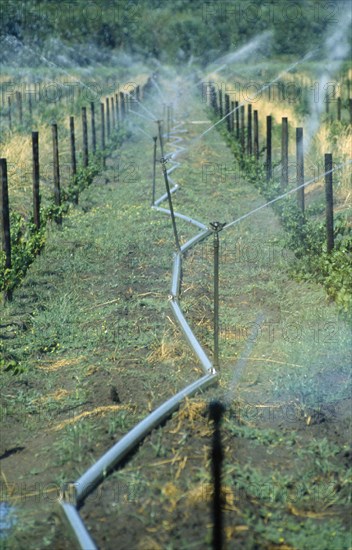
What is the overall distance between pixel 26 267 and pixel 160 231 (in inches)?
106

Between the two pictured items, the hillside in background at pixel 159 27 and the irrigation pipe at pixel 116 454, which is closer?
the irrigation pipe at pixel 116 454

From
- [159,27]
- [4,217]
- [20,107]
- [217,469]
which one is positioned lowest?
[159,27]

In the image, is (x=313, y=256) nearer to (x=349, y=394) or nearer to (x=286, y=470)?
(x=349, y=394)

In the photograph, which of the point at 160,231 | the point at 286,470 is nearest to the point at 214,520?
the point at 286,470

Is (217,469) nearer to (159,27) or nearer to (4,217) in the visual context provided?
(4,217)

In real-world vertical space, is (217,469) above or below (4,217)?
above

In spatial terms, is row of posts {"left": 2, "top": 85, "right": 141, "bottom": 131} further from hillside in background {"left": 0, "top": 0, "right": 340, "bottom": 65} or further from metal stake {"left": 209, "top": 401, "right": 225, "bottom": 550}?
metal stake {"left": 209, "top": 401, "right": 225, "bottom": 550}

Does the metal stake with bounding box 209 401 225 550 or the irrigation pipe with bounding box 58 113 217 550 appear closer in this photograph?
the metal stake with bounding box 209 401 225 550

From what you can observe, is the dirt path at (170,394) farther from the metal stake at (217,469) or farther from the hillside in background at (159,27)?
the hillside in background at (159,27)

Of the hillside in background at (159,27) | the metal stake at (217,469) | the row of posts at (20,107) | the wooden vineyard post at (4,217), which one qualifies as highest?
the metal stake at (217,469)

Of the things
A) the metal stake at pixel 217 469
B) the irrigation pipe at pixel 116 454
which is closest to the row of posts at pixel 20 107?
the irrigation pipe at pixel 116 454

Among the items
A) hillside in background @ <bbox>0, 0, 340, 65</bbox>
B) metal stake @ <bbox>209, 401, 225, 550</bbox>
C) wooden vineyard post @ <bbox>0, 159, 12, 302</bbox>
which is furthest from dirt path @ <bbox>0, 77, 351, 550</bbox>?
hillside in background @ <bbox>0, 0, 340, 65</bbox>

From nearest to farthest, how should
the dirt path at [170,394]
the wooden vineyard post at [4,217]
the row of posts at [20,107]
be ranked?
the dirt path at [170,394] → the wooden vineyard post at [4,217] → the row of posts at [20,107]

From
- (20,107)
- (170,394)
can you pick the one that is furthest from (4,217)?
(20,107)
